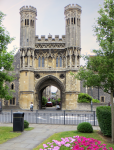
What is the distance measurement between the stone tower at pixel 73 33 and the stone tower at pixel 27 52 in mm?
5698

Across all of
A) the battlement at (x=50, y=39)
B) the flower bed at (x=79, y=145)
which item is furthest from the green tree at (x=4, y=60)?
the battlement at (x=50, y=39)

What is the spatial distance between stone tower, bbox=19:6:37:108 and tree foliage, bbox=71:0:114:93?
72.3 feet

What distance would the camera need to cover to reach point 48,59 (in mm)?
32375

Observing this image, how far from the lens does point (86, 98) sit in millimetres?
30016

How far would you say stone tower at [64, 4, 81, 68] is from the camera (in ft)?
A: 101

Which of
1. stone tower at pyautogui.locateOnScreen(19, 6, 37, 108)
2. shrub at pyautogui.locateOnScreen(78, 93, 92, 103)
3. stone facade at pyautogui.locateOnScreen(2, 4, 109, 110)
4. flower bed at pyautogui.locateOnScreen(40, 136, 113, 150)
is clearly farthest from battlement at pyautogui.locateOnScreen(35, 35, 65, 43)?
flower bed at pyautogui.locateOnScreen(40, 136, 113, 150)

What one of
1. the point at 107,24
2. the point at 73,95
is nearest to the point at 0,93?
the point at 107,24

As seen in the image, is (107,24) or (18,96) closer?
(107,24)

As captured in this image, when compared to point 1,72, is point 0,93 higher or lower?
lower

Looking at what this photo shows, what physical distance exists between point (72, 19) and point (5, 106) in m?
18.4

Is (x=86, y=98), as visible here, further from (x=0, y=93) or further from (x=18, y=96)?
(x=0, y=93)

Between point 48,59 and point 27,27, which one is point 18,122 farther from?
point 27,27

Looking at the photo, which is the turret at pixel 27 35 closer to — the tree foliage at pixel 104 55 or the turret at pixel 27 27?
the turret at pixel 27 27

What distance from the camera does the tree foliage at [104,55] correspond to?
8.74m
